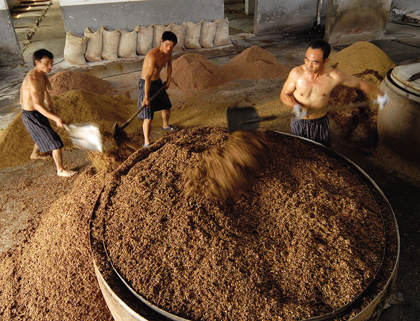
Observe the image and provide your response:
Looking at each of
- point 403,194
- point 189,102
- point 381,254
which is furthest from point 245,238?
point 189,102

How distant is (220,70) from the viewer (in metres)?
6.81

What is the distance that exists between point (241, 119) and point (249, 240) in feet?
4.13

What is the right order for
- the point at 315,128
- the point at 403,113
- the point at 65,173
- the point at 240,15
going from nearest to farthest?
the point at 315,128 < the point at 403,113 < the point at 65,173 < the point at 240,15

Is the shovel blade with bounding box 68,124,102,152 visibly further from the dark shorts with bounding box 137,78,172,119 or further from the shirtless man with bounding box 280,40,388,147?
the shirtless man with bounding box 280,40,388,147

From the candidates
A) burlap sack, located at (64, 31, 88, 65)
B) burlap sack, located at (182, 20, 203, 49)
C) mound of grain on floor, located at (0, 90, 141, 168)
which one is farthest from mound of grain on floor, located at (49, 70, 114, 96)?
burlap sack, located at (182, 20, 203, 49)

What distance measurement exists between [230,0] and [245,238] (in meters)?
16.4

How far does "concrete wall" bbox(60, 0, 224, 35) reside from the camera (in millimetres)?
7938

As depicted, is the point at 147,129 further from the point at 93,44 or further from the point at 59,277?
the point at 93,44

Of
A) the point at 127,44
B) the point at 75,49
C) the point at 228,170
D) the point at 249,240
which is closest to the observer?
the point at 249,240

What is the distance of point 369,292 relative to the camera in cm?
153

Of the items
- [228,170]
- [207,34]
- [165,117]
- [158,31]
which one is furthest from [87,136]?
Answer: [207,34]

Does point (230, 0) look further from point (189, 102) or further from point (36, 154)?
point (36, 154)

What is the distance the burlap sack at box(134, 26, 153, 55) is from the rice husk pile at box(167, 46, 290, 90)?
1935 mm

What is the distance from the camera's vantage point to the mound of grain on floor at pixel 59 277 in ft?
7.45
